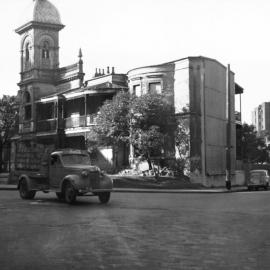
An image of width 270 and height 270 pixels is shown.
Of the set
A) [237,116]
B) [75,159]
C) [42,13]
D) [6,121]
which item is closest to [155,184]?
[75,159]

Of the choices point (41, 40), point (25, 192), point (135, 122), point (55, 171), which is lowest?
Answer: point (25, 192)

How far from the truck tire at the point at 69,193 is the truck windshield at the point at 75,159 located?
105cm

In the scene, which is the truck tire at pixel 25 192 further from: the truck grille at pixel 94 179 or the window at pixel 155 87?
the window at pixel 155 87

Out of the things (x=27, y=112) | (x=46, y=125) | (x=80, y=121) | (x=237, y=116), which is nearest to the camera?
(x=80, y=121)

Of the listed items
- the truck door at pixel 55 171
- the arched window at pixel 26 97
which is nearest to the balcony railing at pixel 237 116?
the arched window at pixel 26 97

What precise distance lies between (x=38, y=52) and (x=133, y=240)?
3995 cm

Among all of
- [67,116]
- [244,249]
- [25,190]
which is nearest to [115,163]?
[67,116]

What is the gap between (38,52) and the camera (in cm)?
4672

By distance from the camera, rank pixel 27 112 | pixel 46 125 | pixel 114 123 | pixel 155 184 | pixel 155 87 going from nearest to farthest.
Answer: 1. pixel 155 184
2. pixel 114 123
3. pixel 155 87
4. pixel 46 125
5. pixel 27 112

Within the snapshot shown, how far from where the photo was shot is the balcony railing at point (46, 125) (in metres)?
43.7

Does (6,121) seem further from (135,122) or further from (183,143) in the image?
(183,143)

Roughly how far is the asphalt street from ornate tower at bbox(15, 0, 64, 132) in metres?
33.5

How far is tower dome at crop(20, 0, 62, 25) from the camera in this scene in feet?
153

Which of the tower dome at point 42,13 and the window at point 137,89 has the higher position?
the tower dome at point 42,13
